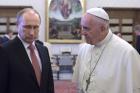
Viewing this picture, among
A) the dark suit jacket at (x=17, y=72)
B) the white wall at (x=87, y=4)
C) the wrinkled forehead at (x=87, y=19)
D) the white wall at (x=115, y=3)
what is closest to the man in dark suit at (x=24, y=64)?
the dark suit jacket at (x=17, y=72)

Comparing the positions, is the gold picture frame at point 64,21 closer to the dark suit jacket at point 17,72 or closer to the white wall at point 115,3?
the white wall at point 115,3

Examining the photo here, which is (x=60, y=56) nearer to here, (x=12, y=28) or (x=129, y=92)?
(x=12, y=28)

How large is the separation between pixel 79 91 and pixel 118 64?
54 cm

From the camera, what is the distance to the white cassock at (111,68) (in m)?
3.27

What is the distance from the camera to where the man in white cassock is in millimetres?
3281

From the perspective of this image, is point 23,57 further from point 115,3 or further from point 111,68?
point 115,3

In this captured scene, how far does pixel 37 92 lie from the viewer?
329cm

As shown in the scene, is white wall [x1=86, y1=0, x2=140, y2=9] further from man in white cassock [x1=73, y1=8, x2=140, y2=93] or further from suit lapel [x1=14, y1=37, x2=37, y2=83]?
suit lapel [x1=14, y1=37, x2=37, y2=83]

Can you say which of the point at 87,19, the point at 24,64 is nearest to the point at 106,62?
the point at 87,19

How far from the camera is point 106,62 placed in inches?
136

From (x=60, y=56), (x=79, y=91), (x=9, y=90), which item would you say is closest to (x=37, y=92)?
(x=9, y=90)

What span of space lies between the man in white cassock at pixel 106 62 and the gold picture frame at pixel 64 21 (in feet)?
37.6

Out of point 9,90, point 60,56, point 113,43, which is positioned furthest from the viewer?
point 60,56

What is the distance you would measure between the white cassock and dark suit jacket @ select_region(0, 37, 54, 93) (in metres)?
0.45
